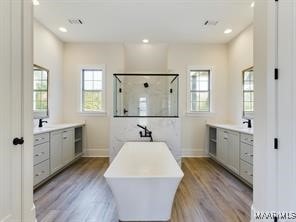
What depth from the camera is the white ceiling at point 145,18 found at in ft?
12.5

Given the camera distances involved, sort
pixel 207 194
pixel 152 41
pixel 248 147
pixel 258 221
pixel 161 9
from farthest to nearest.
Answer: pixel 152 41
pixel 161 9
pixel 248 147
pixel 207 194
pixel 258 221

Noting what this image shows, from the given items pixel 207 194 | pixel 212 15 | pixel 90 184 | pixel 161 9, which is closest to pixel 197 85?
pixel 212 15

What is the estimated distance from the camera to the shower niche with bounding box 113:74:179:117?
525 cm

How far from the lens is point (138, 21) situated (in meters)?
4.52

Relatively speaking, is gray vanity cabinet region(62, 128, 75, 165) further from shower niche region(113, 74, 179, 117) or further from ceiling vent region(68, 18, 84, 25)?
ceiling vent region(68, 18, 84, 25)

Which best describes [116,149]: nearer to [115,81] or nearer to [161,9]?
[115,81]

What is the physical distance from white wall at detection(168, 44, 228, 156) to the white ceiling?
346 millimetres

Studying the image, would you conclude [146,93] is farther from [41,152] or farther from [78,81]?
[41,152]

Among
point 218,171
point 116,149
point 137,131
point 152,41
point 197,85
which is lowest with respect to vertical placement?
point 218,171

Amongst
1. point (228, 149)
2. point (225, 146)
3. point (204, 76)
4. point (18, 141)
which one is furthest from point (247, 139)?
point (18, 141)

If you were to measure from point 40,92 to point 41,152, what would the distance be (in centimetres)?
164

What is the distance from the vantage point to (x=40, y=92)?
4.75 metres

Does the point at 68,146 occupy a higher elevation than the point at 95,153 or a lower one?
higher

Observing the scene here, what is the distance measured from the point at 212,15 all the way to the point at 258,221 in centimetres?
350
